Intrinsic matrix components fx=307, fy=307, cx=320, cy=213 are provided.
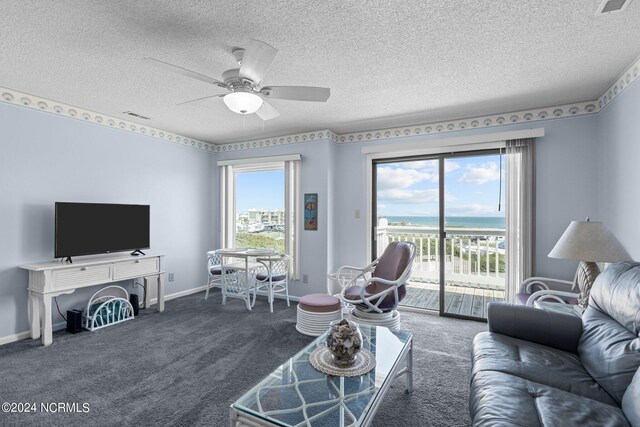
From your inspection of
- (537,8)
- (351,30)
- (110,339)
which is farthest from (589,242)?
(110,339)

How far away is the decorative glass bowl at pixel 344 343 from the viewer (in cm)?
172

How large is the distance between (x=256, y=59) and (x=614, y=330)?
2511 mm

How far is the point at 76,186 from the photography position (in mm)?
3484

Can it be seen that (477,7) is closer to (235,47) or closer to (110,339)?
(235,47)

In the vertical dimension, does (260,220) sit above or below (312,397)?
above

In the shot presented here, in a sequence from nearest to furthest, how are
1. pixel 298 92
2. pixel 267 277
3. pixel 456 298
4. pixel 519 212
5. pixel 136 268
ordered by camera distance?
pixel 298 92, pixel 519 212, pixel 136 268, pixel 267 277, pixel 456 298

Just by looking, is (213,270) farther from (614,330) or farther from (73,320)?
(614,330)

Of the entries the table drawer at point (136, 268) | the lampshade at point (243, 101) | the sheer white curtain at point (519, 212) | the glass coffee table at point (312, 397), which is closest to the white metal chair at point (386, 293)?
the glass coffee table at point (312, 397)

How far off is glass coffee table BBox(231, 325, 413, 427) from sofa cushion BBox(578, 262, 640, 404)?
100cm

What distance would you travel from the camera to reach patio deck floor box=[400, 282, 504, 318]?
3961 millimetres

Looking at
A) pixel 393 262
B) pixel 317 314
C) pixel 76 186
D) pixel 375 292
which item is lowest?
pixel 317 314

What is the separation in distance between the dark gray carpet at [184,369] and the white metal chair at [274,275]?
48 cm

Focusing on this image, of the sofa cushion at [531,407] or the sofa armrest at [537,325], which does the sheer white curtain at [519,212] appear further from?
the sofa cushion at [531,407]

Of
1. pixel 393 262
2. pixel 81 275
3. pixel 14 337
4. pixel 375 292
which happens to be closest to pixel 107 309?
pixel 81 275
